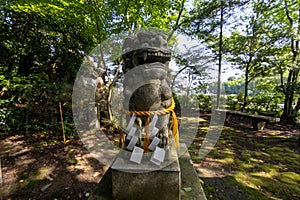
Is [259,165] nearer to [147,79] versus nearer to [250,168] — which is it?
[250,168]

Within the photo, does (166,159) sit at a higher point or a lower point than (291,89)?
lower

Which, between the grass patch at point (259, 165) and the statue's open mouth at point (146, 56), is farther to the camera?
the grass patch at point (259, 165)

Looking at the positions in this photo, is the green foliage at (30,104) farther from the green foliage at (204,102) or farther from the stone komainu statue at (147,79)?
the green foliage at (204,102)

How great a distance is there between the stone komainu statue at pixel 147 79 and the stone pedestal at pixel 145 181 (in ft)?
0.74

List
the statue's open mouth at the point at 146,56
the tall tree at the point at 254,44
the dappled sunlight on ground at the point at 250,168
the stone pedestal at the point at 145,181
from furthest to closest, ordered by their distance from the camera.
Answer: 1. the tall tree at the point at 254,44
2. the dappled sunlight on ground at the point at 250,168
3. the statue's open mouth at the point at 146,56
4. the stone pedestal at the point at 145,181

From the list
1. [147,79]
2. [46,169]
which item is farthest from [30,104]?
[147,79]

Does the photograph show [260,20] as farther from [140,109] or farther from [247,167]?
[140,109]

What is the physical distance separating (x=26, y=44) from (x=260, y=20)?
9.45 metres

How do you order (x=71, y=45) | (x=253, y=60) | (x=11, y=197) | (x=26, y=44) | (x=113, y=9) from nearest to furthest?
(x=11, y=197) → (x=113, y=9) → (x=26, y=44) → (x=71, y=45) → (x=253, y=60)

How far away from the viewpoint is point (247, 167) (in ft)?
9.87

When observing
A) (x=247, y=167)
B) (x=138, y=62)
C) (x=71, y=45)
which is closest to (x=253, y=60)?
(x=247, y=167)

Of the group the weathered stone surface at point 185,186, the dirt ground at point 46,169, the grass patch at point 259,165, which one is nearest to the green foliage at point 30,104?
the dirt ground at point 46,169

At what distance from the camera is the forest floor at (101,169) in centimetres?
225

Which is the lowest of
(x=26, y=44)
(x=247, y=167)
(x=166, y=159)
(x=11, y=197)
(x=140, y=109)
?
(x=11, y=197)
